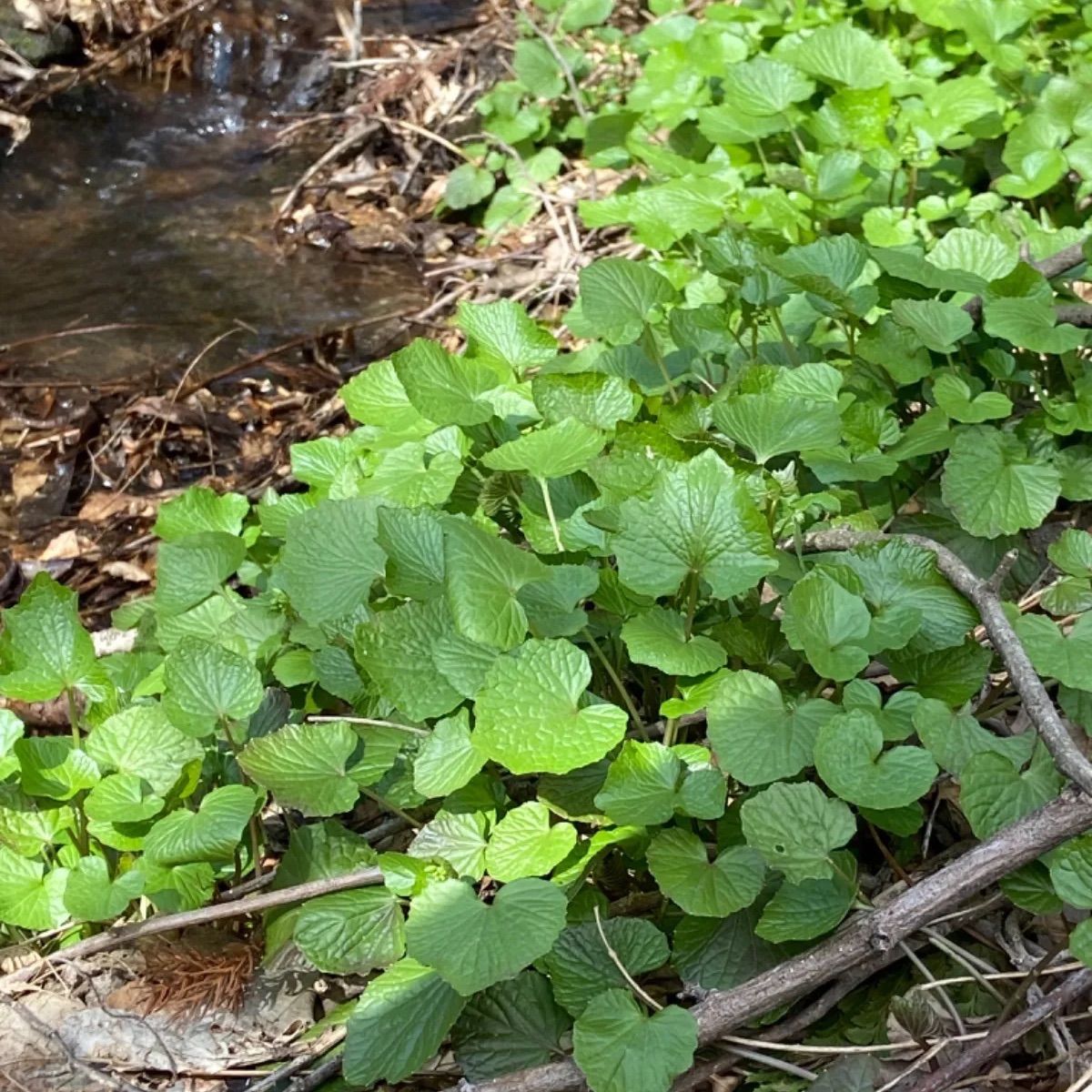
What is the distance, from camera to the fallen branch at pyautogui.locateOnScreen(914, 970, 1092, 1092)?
1.07m

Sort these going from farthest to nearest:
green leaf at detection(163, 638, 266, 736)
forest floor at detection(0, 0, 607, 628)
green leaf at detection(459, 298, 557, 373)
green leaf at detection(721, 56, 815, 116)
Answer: forest floor at detection(0, 0, 607, 628), green leaf at detection(721, 56, 815, 116), green leaf at detection(459, 298, 557, 373), green leaf at detection(163, 638, 266, 736)

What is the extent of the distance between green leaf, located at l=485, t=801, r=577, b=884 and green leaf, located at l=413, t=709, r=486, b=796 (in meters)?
0.07

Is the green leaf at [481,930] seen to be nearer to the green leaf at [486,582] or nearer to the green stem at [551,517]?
the green leaf at [486,582]

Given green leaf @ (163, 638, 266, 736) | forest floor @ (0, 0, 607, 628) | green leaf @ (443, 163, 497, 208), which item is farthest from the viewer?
green leaf @ (443, 163, 497, 208)

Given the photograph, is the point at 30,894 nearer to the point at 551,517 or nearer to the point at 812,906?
the point at 551,517

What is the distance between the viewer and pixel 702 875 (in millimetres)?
1127

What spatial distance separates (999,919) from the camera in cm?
124

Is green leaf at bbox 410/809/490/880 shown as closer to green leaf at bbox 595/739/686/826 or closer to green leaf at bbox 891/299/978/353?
green leaf at bbox 595/739/686/826

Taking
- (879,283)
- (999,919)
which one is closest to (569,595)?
(999,919)

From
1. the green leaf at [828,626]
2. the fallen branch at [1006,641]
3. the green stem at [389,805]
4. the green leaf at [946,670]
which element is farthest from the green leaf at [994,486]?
the green stem at [389,805]

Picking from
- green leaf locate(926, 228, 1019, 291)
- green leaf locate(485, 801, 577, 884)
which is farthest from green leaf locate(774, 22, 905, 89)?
green leaf locate(485, 801, 577, 884)

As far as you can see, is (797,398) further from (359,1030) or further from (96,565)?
(96,565)

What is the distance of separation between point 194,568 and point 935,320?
3.80 feet

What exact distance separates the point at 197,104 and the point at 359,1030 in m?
4.19
